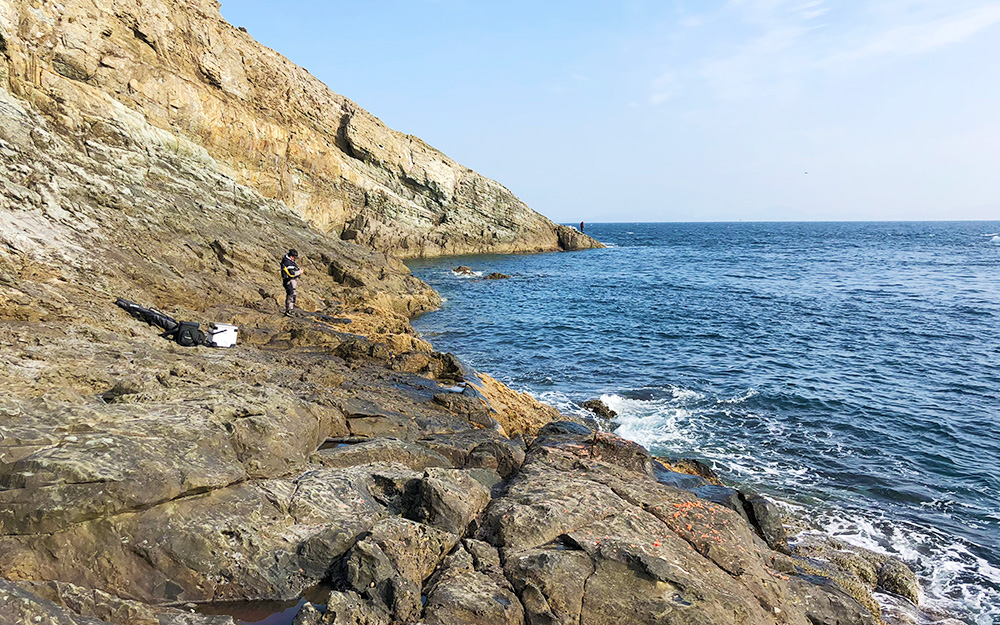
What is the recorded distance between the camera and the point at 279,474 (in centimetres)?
756

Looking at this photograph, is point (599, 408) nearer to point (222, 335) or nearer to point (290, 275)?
point (222, 335)

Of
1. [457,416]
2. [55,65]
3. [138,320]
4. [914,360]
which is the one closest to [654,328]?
[914,360]

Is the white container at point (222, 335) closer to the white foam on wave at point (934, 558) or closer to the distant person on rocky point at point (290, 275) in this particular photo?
the distant person on rocky point at point (290, 275)

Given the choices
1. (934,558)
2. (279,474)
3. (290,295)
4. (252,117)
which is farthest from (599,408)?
(252,117)

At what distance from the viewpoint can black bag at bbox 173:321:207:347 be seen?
486 inches

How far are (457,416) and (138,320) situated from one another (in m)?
7.92

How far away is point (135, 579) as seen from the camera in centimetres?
567

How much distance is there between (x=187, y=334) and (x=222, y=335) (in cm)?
87

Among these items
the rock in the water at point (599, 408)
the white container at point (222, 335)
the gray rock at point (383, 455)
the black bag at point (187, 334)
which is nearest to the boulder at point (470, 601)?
the gray rock at point (383, 455)

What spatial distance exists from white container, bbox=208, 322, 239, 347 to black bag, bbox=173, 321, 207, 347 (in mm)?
409

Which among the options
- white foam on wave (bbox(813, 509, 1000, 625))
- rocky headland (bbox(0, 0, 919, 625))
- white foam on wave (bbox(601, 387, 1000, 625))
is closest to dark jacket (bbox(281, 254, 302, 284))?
rocky headland (bbox(0, 0, 919, 625))

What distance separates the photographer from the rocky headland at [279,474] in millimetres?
5617

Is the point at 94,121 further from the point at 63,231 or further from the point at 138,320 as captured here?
the point at 138,320

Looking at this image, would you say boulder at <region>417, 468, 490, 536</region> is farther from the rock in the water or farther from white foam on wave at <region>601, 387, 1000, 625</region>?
the rock in the water
